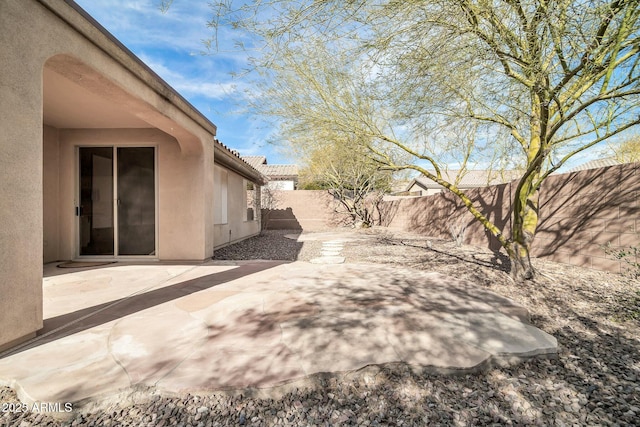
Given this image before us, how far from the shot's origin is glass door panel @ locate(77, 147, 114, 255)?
5758 millimetres

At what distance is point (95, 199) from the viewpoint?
5777 millimetres

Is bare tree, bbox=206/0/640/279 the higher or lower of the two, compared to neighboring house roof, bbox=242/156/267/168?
lower

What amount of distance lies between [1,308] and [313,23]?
359cm

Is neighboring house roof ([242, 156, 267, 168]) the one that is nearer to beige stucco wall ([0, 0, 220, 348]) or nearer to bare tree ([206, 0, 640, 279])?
bare tree ([206, 0, 640, 279])

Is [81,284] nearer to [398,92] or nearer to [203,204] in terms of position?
[203,204]

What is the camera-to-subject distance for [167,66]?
5.16m

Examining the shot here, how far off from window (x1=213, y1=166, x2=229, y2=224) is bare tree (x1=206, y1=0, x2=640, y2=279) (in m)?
2.66

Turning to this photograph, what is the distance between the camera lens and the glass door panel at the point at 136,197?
5.78 meters

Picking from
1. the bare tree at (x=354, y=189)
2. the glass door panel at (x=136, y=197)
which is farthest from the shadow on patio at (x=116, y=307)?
the bare tree at (x=354, y=189)

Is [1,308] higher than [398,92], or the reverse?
[398,92]

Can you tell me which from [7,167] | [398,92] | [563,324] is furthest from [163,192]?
[563,324]

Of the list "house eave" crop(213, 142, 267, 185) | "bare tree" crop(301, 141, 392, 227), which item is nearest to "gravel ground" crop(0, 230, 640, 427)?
"house eave" crop(213, 142, 267, 185)

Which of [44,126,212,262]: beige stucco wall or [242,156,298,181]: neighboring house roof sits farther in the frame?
[242,156,298,181]: neighboring house roof

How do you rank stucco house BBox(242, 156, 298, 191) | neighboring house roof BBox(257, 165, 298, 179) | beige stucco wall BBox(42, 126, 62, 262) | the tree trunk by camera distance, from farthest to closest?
1. neighboring house roof BBox(257, 165, 298, 179)
2. stucco house BBox(242, 156, 298, 191)
3. beige stucco wall BBox(42, 126, 62, 262)
4. the tree trunk
